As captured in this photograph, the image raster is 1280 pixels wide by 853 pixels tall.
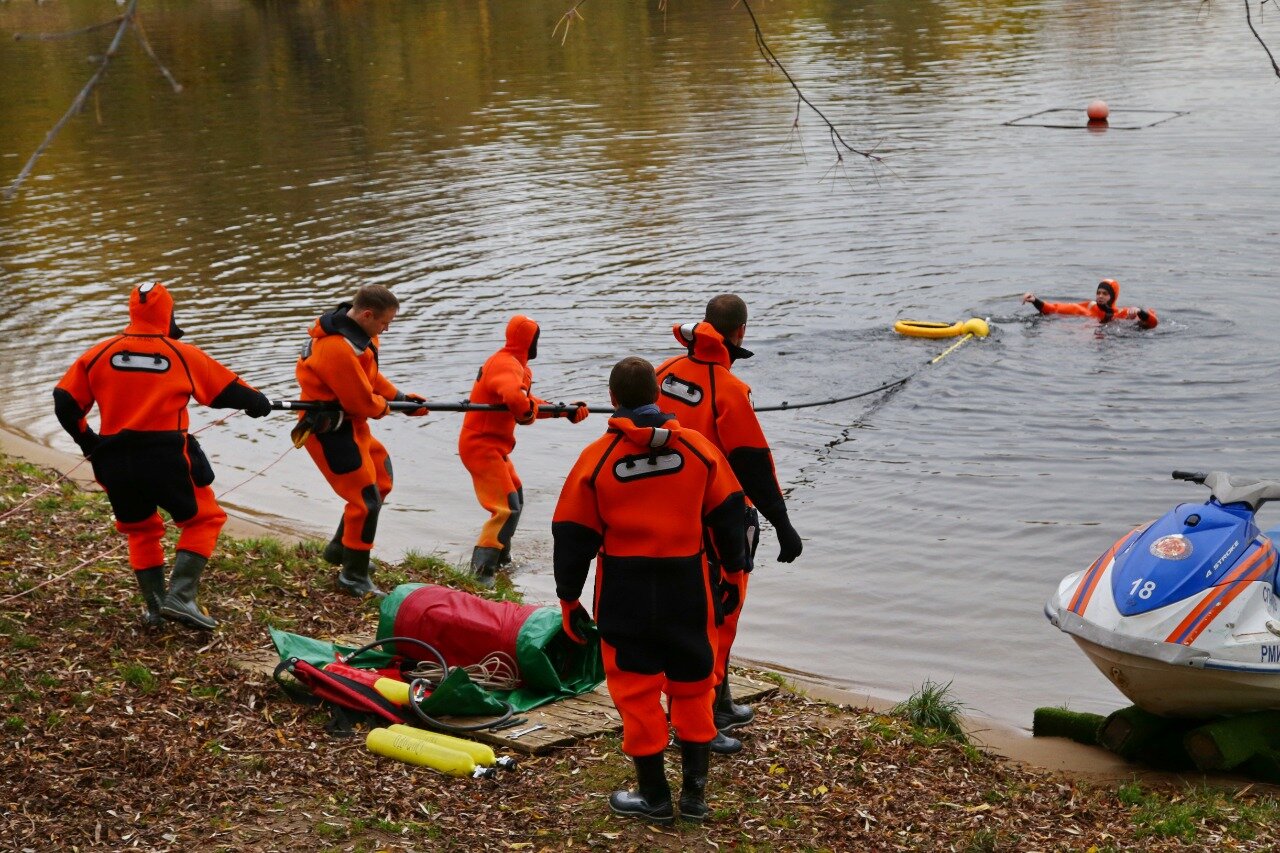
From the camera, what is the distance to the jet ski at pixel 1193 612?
6375 millimetres

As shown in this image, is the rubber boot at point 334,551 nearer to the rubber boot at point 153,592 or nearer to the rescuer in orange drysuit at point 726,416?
the rubber boot at point 153,592

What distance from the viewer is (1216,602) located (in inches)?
253

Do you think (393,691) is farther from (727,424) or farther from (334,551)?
(334,551)

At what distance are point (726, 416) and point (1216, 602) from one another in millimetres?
2417

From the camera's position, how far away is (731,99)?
1228 inches

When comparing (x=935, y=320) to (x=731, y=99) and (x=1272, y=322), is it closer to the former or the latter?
(x=1272, y=322)

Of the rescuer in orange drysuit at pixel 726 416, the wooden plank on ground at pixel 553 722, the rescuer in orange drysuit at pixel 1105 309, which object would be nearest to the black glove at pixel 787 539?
the rescuer in orange drysuit at pixel 726 416

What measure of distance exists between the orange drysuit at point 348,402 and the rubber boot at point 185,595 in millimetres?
1070

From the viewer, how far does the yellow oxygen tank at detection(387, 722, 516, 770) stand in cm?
603

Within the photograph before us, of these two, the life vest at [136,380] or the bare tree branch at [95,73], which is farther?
the life vest at [136,380]

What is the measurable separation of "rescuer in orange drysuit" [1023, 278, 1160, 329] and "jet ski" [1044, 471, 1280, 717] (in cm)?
836

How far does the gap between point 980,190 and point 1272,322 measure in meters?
7.51

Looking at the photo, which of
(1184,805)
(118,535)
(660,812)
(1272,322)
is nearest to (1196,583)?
(1184,805)

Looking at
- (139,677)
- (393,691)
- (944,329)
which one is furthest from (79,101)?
(944,329)
